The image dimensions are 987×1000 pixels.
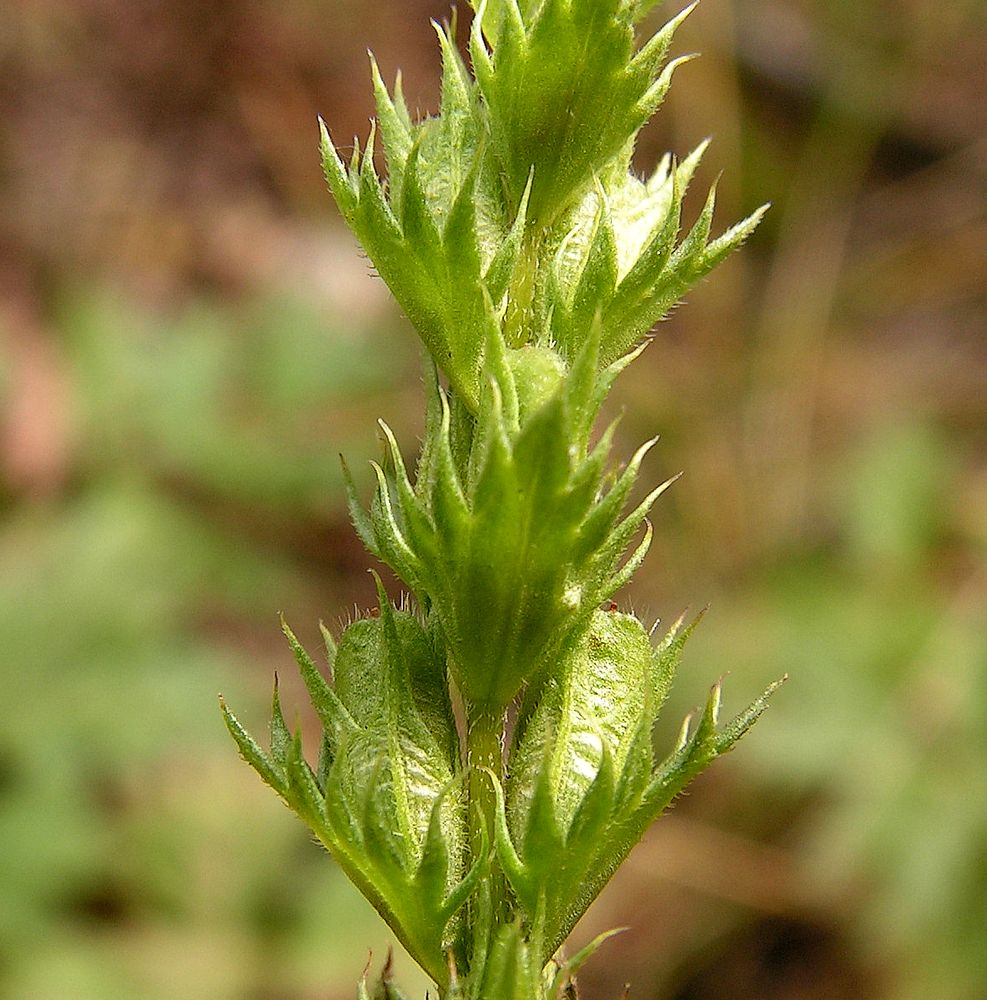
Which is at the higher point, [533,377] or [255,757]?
[533,377]

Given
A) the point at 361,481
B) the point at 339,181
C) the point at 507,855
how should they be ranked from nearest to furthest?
the point at 507,855
the point at 339,181
the point at 361,481

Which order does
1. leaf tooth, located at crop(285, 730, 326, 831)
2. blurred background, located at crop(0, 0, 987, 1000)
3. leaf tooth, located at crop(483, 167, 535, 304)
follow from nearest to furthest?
leaf tooth, located at crop(285, 730, 326, 831) < leaf tooth, located at crop(483, 167, 535, 304) < blurred background, located at crop(0, 0, 987, 1000)

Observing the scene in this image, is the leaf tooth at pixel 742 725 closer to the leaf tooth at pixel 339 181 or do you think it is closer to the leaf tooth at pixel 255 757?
the leaf tooth at pixel 255 757

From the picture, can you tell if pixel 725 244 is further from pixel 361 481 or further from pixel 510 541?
pixel 361 481

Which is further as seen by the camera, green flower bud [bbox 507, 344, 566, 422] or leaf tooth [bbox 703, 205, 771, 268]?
leaf tooth [bbox 703, 205, 771, 268]

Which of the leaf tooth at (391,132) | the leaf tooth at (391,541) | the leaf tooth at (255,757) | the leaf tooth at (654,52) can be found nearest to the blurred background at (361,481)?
the leaf tooth at (391,132)

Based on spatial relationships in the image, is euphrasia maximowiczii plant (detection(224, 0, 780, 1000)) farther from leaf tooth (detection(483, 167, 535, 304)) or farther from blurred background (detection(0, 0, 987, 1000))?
blurred background (detection(0, 0, 987, 1000))

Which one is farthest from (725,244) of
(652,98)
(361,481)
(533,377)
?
(361,481)

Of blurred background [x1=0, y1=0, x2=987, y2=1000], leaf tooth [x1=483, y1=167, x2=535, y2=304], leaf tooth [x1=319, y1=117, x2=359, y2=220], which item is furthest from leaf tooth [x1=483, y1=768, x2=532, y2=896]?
blurred background [x1=0, y1=0, x2=987, y2=1000]
